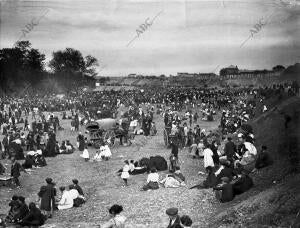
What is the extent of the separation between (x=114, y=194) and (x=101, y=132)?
12011 mm

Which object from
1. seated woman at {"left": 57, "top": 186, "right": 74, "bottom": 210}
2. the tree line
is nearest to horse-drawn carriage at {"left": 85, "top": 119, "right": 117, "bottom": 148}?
seated woman at {"left": 57, "top": 186, "right": 74, "bottom": 210}

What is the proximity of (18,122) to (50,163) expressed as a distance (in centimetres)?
1725

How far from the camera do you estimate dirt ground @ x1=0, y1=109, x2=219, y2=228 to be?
37.9ft

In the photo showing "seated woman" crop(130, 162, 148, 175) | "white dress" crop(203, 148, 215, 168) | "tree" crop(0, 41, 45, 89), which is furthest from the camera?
"tree" crop(0, 41, 45, 89)

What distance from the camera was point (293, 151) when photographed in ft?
48.6

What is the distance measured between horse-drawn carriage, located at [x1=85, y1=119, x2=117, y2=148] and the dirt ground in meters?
1.80

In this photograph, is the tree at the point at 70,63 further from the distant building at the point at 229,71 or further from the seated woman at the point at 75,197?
the seated woman at the point at 75,197

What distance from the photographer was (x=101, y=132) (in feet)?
86.3

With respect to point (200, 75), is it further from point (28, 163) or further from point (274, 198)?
point (274, 198)

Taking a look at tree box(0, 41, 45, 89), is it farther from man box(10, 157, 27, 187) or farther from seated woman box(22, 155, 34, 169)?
man box(10, 157, 27, 187)

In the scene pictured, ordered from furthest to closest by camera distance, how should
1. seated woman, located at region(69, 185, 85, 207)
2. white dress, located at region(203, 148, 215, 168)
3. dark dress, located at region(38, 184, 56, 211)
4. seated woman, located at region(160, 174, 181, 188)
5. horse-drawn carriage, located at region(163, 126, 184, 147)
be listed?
1. horse-drawn carriage, located at region(163, 126, 184, 147)
2. white dress, located at region(203, 148, 215, 168)
3. seated woman, located at region(160, 174, 181, 188)
4. seated woman, located at region(69, 185, 85, 207)
5. dark dress, located at region(38, 184, 56, 211)

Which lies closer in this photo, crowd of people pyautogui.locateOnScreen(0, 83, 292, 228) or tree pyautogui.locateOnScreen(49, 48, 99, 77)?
crowd of people pyautogui.locateOnScreen(0, 83, 292, 228)

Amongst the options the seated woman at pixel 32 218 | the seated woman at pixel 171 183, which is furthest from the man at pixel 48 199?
the seated woman at pixel 171 183

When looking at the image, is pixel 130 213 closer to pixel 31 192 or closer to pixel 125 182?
pixel 125 182
